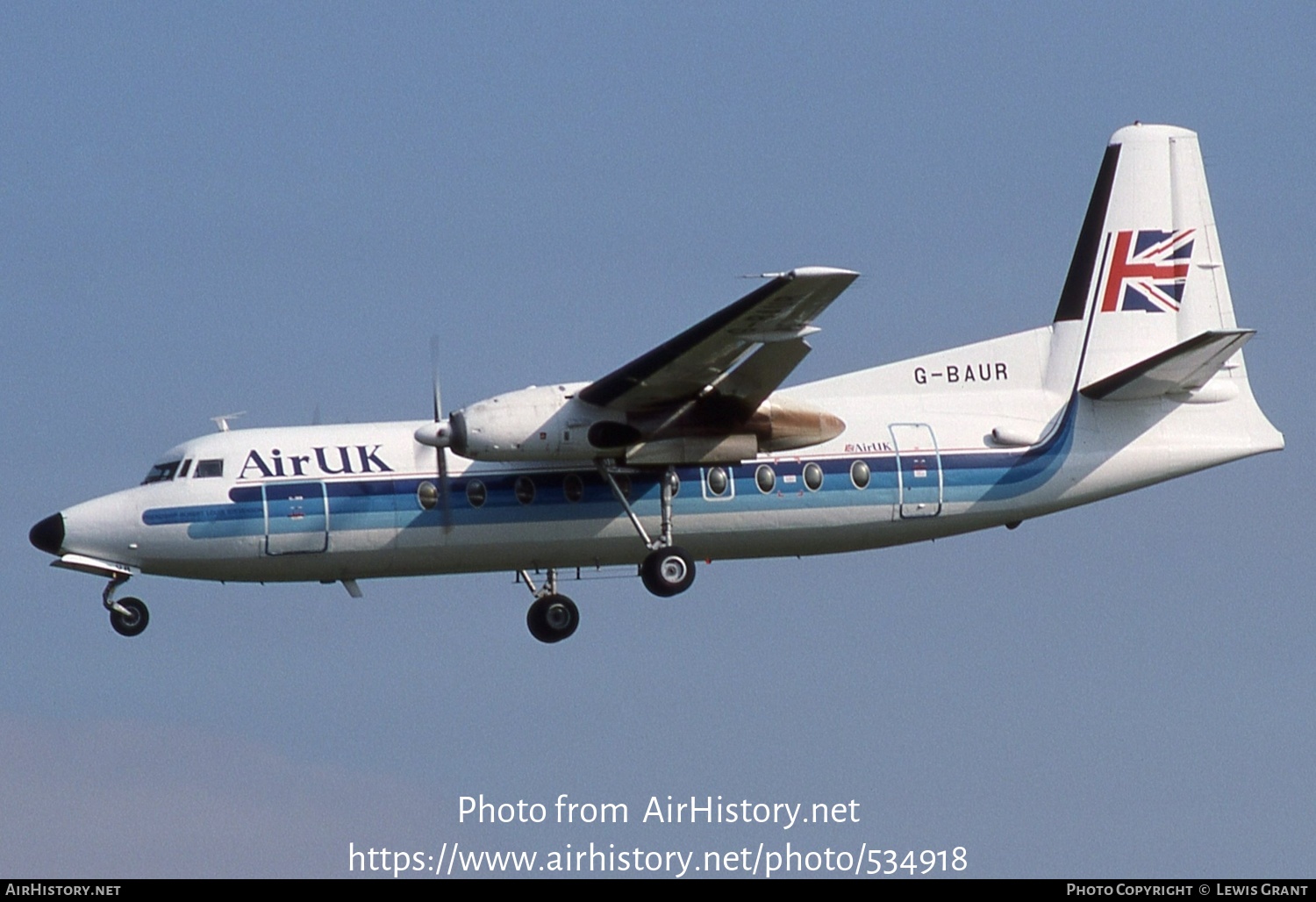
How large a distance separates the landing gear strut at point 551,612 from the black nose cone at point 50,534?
5118 millimetres

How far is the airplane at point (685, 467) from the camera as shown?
73.9 feet

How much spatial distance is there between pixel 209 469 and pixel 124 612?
1739 mm

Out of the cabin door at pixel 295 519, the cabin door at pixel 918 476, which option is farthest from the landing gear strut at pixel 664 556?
the cabin door at pixel 295 519

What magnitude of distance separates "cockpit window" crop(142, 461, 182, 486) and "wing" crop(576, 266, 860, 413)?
439 centimetres

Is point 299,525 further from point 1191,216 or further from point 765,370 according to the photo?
point 1191,216

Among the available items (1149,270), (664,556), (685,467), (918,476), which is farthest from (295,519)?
(1149,270)

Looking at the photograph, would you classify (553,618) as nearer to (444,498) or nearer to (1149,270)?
A: (444,498)

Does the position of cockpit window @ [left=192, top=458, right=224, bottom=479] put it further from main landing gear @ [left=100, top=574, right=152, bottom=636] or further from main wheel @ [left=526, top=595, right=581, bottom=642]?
main wheel @ [left=526, top=595, right=581, bottom=642]

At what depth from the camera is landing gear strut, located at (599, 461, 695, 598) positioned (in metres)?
23.2

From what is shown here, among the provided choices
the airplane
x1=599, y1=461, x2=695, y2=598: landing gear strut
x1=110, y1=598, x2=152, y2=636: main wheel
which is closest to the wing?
the airplane

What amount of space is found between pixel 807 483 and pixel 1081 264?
16.7ft

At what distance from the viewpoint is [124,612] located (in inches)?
907

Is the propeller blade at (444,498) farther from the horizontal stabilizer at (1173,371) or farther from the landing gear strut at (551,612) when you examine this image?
the horizontal stabilizer at (1173,371)

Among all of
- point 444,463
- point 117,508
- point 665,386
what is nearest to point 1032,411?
point 665,386
